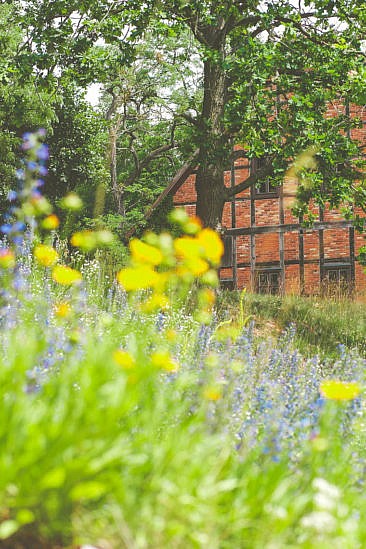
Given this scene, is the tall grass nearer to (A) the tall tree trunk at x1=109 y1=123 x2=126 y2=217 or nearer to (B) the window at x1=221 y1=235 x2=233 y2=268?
(B) the window at x1=221 y1=235 x2=233 y2=268

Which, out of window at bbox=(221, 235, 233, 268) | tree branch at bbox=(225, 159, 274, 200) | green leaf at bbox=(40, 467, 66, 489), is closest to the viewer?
green leaf at bbox=(40, 467, 66, 489)

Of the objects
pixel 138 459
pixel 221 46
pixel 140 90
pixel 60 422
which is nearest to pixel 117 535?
pixel 138 459

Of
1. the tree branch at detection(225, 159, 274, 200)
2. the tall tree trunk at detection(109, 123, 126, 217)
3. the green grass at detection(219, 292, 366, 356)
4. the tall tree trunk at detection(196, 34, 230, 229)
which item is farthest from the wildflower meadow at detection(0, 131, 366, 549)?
the tall tree trunk at detection(109, 123, 126, 217)

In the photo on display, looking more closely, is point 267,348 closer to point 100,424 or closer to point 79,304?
point 79,304

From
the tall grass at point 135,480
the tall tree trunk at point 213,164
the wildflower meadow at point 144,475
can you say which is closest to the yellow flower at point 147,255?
the wildflower meadow at point 144,475

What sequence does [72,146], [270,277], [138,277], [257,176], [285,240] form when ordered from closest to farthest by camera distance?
[138,277]
[257,176]
[72,146]
[285,240]
[270,277]

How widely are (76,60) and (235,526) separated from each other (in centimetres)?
1032

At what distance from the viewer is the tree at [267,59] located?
10.8 m

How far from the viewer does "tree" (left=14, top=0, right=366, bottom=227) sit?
10836 mm

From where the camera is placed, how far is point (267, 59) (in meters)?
10.5

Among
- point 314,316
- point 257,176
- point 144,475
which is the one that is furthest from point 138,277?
point 257,176

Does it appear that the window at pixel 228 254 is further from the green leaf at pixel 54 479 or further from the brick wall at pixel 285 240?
the green leaf at pixel 54 479

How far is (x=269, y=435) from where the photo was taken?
2.93m

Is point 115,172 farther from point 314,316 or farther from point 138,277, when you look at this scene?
point 138,277
